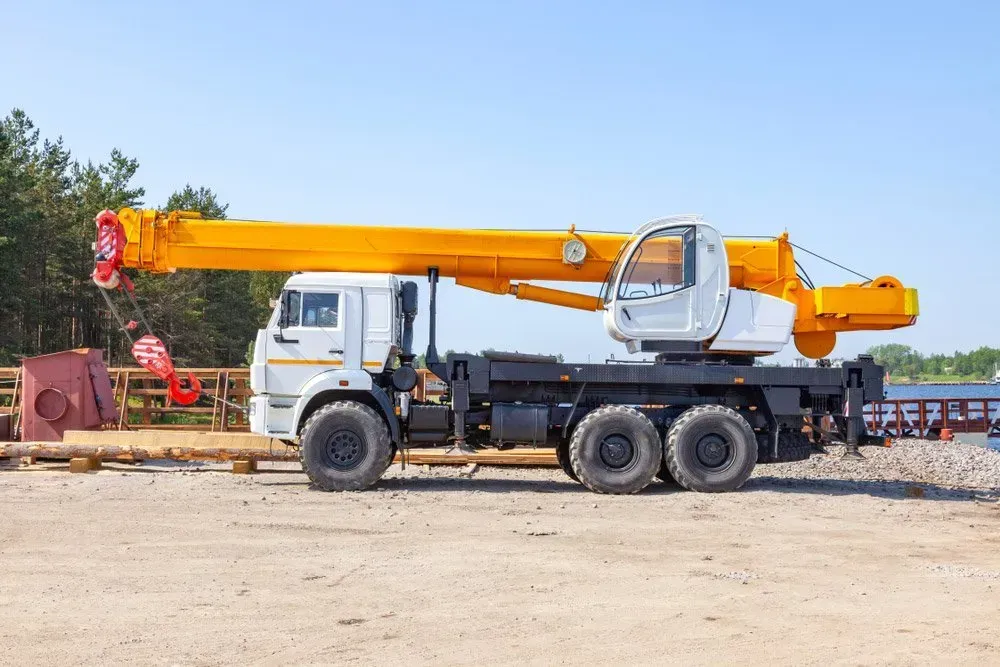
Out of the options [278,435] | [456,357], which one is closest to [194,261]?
[278,435]

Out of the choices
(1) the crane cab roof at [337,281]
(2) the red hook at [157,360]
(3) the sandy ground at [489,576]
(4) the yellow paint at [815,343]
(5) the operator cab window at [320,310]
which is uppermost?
(1) the crane cab roof at [337,281]

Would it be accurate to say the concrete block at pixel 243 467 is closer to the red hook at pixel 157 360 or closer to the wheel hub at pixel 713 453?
the red hook at pixel 157 360

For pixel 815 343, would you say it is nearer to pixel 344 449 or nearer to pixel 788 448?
pixel 788 448

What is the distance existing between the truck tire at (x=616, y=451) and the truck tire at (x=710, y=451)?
292mm

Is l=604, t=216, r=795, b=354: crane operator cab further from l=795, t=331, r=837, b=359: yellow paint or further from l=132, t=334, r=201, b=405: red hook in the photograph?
l=132, t=334, r=201, b=405: red hook

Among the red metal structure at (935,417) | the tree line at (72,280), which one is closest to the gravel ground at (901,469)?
the red metal structure at (935,417)

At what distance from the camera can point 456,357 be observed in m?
13.4

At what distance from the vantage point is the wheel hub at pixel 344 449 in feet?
42.7

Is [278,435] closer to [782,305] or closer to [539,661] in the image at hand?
[782,305]

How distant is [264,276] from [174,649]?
2447 inches

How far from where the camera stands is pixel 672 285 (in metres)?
13.6

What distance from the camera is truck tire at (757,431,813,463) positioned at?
13.9 meters

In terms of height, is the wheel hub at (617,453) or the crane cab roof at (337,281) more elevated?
the crane cab roof at (337,281)

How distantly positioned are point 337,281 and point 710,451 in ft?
18.2
